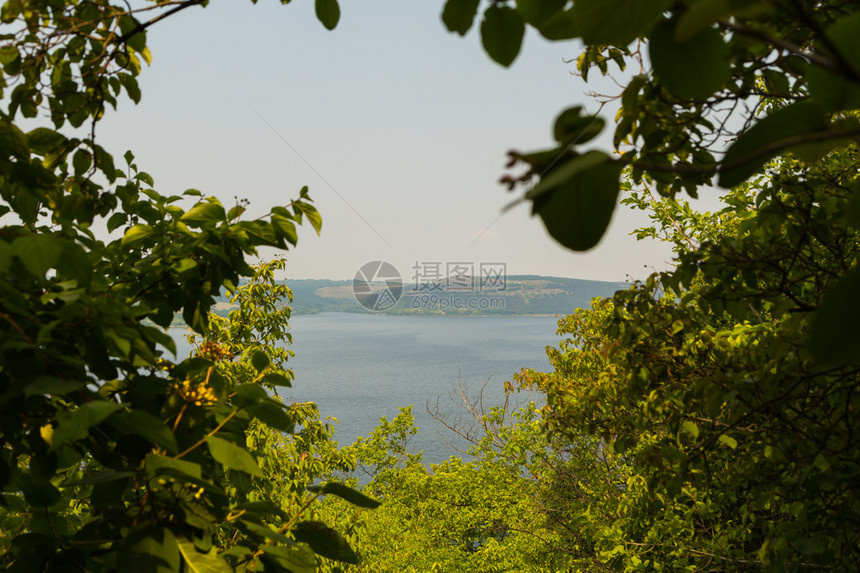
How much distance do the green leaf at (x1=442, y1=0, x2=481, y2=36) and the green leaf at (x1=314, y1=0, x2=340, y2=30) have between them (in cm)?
48

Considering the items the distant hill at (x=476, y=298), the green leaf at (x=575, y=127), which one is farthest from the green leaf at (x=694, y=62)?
the distant hill at (x=476, y=298)

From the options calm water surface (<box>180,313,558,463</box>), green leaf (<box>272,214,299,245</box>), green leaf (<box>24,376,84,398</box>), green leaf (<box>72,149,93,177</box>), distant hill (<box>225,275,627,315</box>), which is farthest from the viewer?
distant hill (<box>225,275,627,315</box>)

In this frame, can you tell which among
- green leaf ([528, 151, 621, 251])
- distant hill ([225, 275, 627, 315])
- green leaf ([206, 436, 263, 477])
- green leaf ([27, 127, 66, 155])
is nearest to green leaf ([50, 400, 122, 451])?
green leaf ([206, 436, 263, 477])

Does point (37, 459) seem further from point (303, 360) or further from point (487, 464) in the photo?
point (303, 360)

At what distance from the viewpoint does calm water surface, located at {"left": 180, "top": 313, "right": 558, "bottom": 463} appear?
4172 centimetres

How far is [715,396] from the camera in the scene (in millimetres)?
2115

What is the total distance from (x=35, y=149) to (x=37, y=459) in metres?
0.97

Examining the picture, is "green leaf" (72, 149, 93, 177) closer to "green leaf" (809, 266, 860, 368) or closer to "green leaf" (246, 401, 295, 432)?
"green leaf" (246, 401, 295, 432)

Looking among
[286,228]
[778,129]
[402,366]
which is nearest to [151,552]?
[286,228]

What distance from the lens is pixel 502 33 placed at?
787 mm

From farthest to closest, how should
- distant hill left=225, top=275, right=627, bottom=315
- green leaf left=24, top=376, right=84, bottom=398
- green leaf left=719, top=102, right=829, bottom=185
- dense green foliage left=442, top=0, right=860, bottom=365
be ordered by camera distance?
distant hill left=225, top=275, right=627, bottom=315
green leaf left=24, top=376, right=84, bottom=398
green leaf left=719, top=102, right=829, bottom=185
dense green foliage left=442, top=0, right=860, bottom=365

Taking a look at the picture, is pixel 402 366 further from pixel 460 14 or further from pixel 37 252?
pixel 460 14

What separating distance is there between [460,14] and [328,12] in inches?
20.4

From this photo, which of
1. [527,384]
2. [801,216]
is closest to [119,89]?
[801,216]
